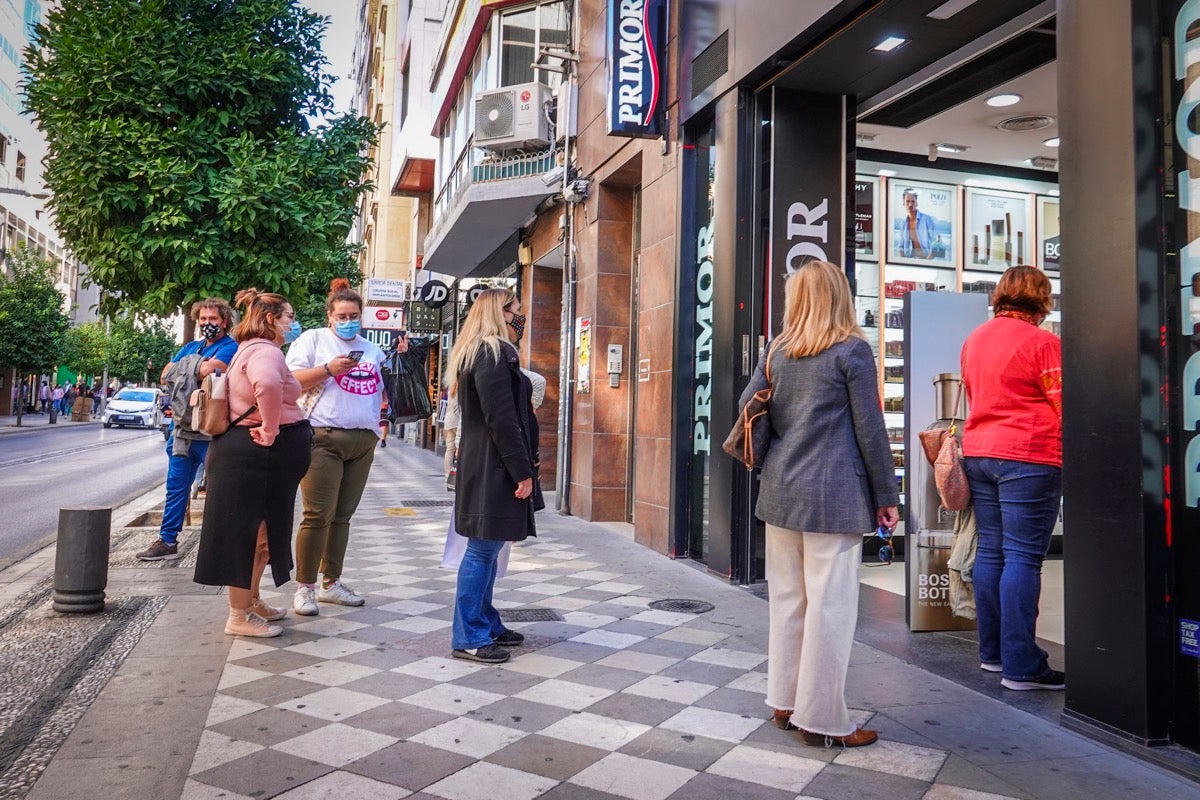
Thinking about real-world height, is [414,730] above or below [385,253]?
below

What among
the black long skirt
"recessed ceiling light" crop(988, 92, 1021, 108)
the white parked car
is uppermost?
"recessed ceiling light" crop(988, 92, 1021, 108)

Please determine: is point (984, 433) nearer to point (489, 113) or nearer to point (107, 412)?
point (489, 113)

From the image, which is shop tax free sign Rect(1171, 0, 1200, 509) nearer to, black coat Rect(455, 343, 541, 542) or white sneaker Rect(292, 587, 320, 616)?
black coat Rect(455, 343, 541, 542)

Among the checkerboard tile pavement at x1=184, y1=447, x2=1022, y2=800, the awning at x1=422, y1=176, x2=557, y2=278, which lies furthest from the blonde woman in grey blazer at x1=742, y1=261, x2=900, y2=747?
the awning at x1=422, y1=176, x2=557, y2=278

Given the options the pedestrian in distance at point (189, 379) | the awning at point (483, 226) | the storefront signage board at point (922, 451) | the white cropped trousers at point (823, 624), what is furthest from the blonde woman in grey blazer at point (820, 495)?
the awning at point (483, 226)

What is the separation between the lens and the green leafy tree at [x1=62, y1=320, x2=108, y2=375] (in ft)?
162

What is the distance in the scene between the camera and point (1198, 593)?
324 cm

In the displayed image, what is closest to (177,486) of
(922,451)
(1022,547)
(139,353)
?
(922,451)

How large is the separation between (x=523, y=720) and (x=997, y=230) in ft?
25.6

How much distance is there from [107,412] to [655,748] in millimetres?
39435

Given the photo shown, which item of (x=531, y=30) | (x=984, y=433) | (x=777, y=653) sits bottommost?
(x=777, y=653)

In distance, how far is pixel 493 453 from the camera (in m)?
4.59

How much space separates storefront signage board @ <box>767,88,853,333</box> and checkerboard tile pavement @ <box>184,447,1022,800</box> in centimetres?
287

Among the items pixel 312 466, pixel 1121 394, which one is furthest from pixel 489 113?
pixel 1121 394
